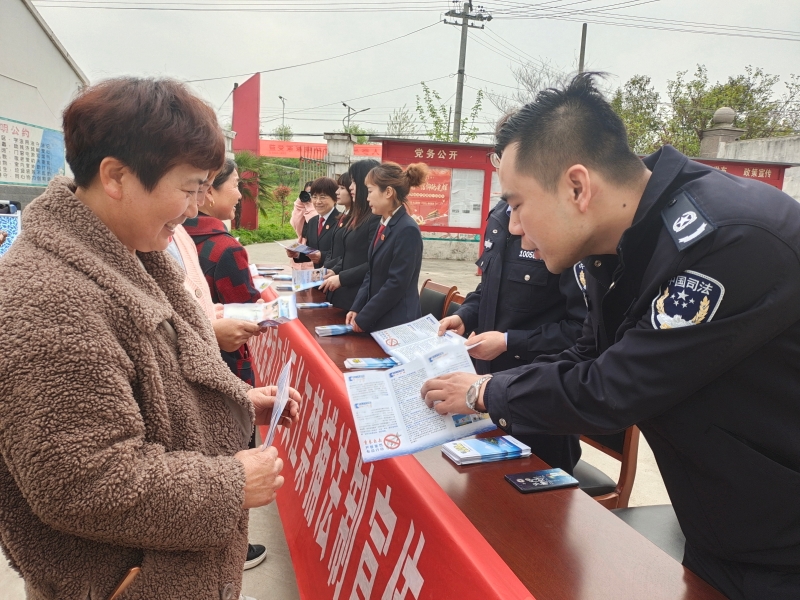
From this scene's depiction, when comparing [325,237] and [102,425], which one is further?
[325,237]

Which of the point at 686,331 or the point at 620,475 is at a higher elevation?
the point at 686,331

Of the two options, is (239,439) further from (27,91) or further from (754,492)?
(27,91)

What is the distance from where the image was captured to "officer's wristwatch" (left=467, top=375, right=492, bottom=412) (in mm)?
1304

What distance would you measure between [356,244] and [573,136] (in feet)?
9.32

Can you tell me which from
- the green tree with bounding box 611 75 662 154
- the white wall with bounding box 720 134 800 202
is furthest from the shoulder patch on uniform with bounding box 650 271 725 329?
the green tree with bounding box 611 75 662 154

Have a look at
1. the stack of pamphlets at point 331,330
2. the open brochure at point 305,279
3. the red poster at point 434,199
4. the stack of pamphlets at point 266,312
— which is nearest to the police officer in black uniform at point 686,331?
the stack of pamphlets at point 266,312

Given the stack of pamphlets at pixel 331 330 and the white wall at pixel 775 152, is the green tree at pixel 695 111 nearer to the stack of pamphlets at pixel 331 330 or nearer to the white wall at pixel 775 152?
the white wall at pixel 775 152

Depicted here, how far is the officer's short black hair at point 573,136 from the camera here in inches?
46.4

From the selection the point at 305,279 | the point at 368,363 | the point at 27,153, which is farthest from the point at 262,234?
the point at 368,363

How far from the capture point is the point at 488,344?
1979 mm

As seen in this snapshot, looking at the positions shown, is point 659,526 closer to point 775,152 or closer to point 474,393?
point 474,393

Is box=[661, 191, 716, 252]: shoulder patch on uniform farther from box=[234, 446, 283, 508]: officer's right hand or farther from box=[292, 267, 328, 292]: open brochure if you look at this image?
box=[292, 267, 328, 292]: open brochure

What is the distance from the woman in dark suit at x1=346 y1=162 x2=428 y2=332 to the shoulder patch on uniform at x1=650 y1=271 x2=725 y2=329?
2.23 metres

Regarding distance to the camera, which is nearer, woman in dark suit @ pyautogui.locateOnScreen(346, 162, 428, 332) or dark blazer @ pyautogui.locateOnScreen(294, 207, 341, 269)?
woman in dark suit @ pyautogui.locateOnScreen(346, 162, 428, 332)
